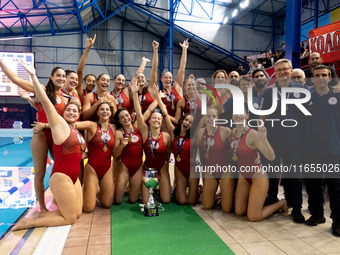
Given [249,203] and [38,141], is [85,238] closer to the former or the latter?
[38,141]

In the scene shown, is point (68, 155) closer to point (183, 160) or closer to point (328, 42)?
point (183, 160)

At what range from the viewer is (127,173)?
14.8ft

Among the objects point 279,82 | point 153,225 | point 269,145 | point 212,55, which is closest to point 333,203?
point 269,145

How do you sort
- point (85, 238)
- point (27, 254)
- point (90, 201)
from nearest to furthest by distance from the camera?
point (27, 254)
point (85, 238)
point (90, 201)

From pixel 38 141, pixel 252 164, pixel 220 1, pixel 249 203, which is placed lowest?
pixel 249 203

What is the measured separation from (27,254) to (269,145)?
3.02 m

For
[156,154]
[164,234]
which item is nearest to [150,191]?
[156,154]

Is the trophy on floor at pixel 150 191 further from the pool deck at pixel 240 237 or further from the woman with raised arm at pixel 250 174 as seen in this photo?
the woman with raised arm at pixel 250 174

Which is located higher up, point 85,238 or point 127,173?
point 127,173

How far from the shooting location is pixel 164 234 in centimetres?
330

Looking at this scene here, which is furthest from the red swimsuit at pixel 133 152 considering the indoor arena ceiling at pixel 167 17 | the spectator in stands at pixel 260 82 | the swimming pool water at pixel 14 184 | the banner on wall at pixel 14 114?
the banner on wall at pixel 14 114

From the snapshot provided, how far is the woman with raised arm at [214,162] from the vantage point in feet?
13.4

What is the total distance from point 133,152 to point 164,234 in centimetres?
151

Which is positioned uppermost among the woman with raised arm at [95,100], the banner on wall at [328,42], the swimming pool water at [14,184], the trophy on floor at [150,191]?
the banner on wall at [328,42]
